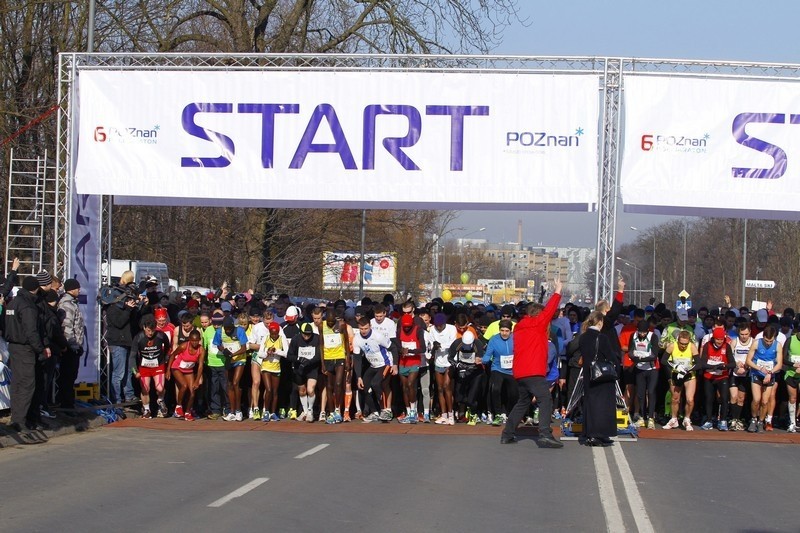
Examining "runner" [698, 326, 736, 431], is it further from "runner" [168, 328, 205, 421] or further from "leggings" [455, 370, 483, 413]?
"runner" [168, 328, 205, 421]

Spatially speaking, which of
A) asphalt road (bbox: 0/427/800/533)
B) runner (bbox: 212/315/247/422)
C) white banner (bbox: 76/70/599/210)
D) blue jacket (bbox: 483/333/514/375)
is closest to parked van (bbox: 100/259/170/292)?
white banner (bbox: 76/70/599/210)

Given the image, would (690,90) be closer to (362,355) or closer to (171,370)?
(362,355)

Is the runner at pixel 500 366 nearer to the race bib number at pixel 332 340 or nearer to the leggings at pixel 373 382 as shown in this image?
the leggings at pixel 373 382

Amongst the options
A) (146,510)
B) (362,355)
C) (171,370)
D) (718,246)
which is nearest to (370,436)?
(362,355)

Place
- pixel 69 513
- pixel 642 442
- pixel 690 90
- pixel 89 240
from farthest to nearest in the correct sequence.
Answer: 1. pixel 89 240
2. pixel 690 90
3. pixel 642 442
4. pixel 69 513

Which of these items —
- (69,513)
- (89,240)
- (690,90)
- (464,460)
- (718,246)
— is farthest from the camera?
(718,246)

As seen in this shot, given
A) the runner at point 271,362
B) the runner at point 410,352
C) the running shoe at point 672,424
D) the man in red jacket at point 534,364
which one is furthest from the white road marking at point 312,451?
the running shoe at point 672,424

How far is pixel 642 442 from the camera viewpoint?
15508 millimetres

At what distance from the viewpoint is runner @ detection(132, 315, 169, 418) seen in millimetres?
17422

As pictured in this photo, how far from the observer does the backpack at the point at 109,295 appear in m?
17.8

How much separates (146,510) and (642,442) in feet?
27.2

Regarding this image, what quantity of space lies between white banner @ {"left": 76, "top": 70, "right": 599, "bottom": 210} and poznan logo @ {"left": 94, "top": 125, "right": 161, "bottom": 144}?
24 millimetres

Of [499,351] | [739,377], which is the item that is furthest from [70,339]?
[739,377]

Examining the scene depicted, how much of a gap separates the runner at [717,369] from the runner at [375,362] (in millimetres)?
5000
